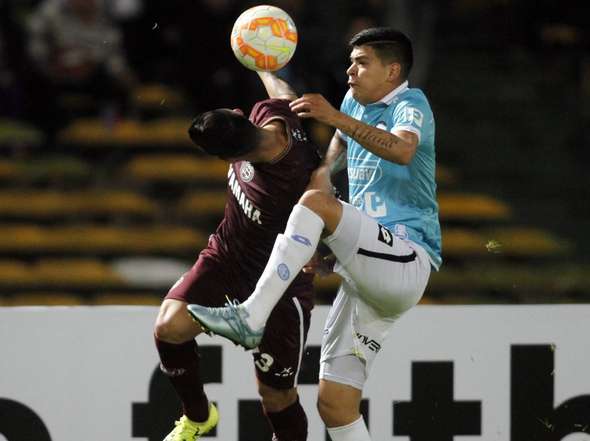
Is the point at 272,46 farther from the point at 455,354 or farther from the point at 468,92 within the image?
the point at 468,92

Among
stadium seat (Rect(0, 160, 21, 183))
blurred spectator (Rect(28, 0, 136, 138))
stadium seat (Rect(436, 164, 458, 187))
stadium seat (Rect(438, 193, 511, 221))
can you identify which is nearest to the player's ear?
blurred spectator (Rect(28, 0, 136, 138))

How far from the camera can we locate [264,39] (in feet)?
17.7

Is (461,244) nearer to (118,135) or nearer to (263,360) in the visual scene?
(118,135)

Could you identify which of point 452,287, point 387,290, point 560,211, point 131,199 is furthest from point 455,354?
point 560,211

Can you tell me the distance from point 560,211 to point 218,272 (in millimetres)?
6153

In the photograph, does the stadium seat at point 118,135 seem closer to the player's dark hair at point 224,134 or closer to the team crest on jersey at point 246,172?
the team crest on jersey at point 246,172

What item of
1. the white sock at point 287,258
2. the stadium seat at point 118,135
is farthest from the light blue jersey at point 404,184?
the stadium seat at point 118,135

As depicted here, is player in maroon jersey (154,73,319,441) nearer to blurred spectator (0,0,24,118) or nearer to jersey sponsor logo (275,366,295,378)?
jersey sponsor logo (275,366,295,378)

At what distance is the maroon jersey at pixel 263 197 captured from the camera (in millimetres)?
5238

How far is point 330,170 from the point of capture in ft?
18.4

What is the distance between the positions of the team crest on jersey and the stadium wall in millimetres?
1006

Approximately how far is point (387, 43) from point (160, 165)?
495 centimetres

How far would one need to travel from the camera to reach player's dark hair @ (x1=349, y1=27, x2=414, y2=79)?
5324 millimetres

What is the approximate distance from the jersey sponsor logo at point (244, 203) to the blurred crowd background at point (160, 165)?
348cm
